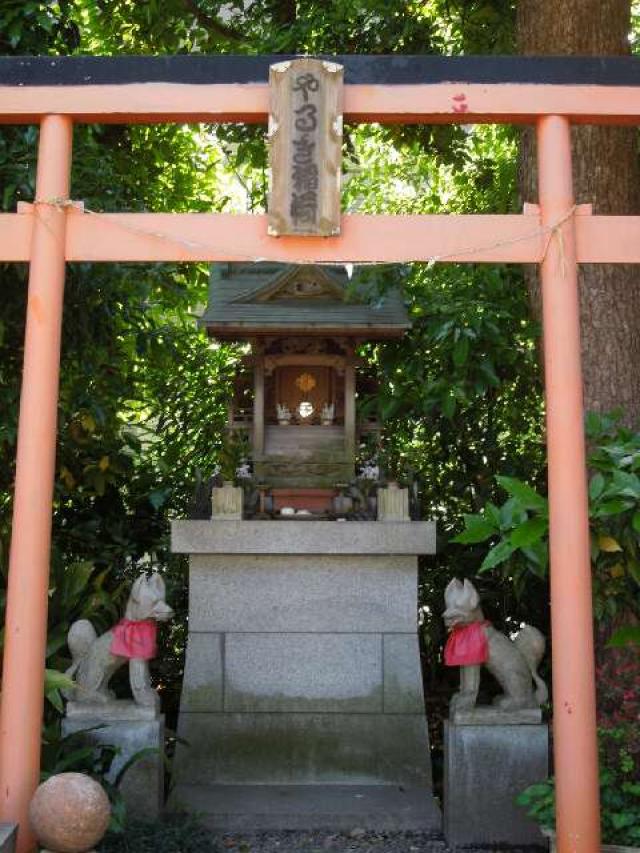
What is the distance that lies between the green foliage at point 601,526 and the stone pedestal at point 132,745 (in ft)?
6.85

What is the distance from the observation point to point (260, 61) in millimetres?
3973

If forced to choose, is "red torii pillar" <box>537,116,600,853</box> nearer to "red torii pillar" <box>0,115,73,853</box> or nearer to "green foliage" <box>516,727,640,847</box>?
"green foliage" <box>516,727,640,847</box>

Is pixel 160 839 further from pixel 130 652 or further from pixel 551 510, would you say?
pixel 551 510

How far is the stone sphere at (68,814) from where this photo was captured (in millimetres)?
3373

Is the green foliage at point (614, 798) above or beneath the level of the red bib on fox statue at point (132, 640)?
beneath

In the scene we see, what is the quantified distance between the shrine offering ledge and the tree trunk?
1347 millimetres

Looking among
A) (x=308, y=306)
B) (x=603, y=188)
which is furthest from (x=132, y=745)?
(x=603, y=188)

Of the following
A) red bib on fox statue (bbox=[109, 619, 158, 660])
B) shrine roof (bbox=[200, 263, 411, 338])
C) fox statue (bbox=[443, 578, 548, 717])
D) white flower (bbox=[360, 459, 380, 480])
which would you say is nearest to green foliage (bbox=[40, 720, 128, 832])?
red bib on fox statue (bbox=[109, 619, 158, 660])

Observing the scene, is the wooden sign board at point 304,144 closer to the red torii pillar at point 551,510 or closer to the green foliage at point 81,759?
the red torii pillar at point 551,510

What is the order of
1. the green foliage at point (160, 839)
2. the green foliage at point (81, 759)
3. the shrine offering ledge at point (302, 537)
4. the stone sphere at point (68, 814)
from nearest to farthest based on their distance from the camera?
1. the stone sphere at point (68, 814)
2. the green foliage at point (81, 759)
3. the green foliage at point (160, 839)
4. the shrine offering ledge at point (302, 537)

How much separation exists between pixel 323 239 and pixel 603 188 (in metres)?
2.46

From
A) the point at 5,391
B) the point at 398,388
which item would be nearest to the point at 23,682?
the point at 5,391

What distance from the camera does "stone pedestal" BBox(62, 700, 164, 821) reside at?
486 cm

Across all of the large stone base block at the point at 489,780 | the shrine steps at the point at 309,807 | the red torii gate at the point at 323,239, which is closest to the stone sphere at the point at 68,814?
the red torii gate at the point at 323,239
